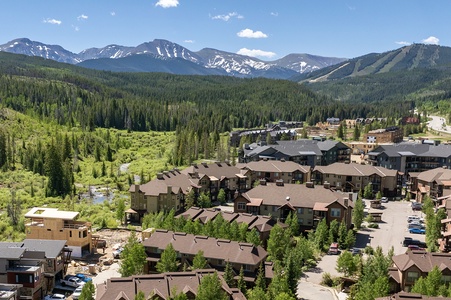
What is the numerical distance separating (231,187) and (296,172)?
13458 mm

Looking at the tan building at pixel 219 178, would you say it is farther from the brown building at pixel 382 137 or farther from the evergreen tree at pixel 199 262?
the brown building at pixel 382 137

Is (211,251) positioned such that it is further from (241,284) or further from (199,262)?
(241,284)

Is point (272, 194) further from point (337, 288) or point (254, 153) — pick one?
point (254, 153)

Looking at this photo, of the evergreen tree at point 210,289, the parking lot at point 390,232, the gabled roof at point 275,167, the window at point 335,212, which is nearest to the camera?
the evergreen tree at point 210,289

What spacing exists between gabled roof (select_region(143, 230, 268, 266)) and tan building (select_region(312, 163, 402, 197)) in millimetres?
43720

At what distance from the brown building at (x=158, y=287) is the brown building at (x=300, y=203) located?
26173mm

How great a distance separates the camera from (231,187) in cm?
8506

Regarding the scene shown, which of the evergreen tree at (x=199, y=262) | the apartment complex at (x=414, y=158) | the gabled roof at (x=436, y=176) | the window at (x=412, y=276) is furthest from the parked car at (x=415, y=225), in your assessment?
the apartment complex at (x=414, y=158)

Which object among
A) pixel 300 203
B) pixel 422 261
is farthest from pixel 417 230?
pixel 422 261

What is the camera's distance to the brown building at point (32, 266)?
41.6 meters

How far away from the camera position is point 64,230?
180 feet

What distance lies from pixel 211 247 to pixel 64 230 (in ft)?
60.6

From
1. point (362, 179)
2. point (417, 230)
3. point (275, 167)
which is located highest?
point (275, 167)

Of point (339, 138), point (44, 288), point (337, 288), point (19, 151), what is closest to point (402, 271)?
point (337, 288)
